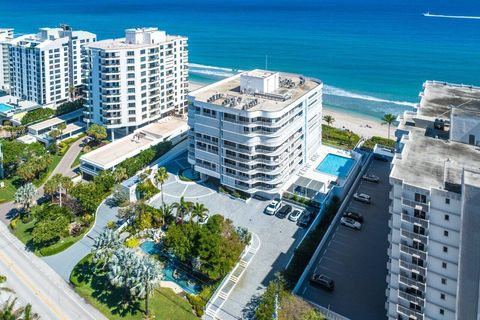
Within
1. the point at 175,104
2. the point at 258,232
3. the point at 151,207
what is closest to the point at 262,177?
the point at 258,232

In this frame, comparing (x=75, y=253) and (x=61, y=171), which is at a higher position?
(x=61, y=171)

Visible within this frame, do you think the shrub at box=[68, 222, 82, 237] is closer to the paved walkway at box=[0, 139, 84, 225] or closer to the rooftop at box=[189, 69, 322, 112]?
the paved walkway at box=[0, 139, 84, 225]

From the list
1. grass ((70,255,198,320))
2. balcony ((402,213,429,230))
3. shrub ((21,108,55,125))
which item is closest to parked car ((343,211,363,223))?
balcony ((402,213,429,230))

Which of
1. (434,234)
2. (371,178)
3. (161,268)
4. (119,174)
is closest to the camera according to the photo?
(434,234)

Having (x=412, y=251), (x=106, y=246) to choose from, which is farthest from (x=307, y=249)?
(x=106, y=246)

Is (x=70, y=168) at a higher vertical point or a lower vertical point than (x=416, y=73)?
lower

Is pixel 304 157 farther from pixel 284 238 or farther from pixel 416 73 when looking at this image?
pixel 416 73

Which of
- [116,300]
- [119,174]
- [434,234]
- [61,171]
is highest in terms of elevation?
[434,234]

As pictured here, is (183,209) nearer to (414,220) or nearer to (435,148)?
(414,220)
